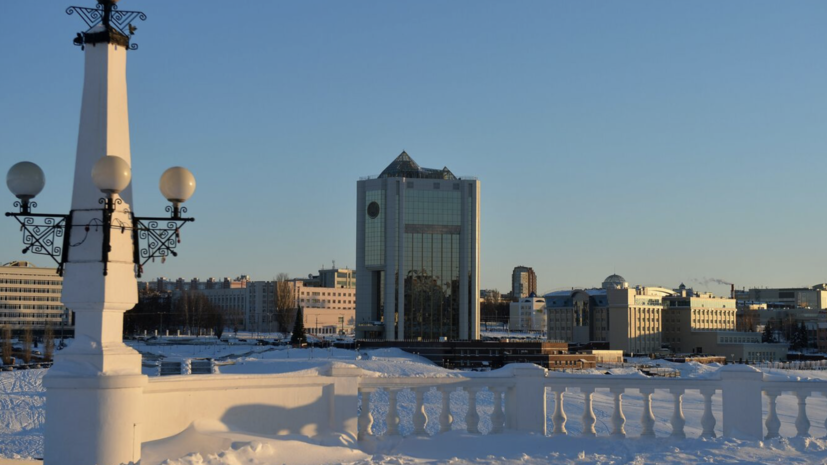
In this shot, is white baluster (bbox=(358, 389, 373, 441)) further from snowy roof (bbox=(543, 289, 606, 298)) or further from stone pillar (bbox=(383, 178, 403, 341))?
snowy roof (bbox=(543, 289, 606, 298))

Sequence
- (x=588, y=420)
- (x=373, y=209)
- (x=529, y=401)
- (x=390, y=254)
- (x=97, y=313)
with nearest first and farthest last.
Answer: (x=97, y=313) → (x=588, y=420) → (x=529, y=401) → (x=390, y=254) → (x=373, y=209)

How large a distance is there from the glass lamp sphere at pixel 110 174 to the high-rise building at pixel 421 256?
113639 millimetres

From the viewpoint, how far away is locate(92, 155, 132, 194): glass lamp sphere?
30.4 ft

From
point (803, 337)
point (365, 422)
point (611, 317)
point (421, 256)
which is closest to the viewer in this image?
point (365, 422)

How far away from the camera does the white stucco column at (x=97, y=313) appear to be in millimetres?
9234


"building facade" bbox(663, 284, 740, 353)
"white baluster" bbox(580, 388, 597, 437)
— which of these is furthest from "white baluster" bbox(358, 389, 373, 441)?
"building facade" bbox(663, 284, 740, 353)

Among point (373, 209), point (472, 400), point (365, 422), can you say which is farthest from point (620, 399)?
point (373, 209)

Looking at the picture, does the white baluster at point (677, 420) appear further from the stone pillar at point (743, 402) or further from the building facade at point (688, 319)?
the building facade at point (688, 319)

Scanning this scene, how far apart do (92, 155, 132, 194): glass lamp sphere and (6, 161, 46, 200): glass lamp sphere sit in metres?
1.10

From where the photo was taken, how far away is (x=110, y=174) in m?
9.28

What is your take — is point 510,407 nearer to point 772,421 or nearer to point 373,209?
point 772,421

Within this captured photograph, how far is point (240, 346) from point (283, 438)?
4175 inches

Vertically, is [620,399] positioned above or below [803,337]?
above

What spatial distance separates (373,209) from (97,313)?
382ft
